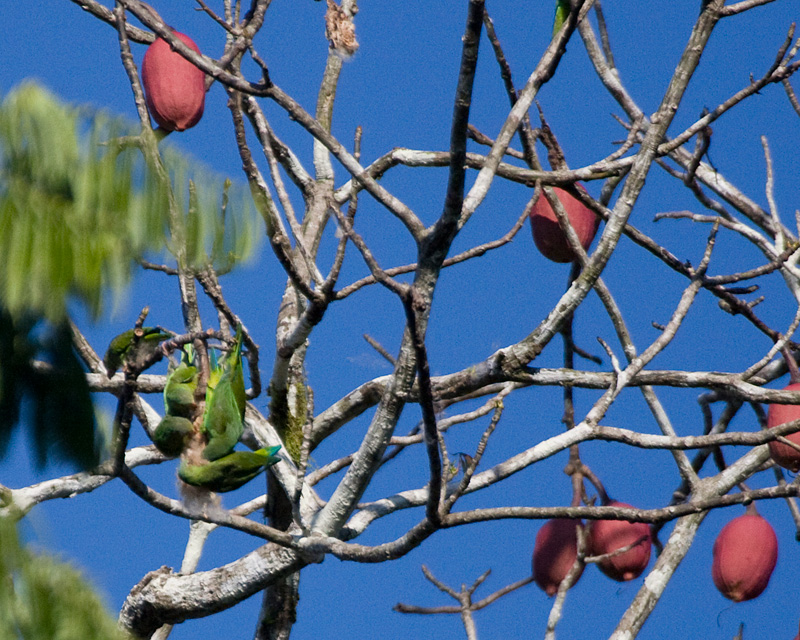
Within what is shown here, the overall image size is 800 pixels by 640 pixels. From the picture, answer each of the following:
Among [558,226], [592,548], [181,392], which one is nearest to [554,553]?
[592,548]

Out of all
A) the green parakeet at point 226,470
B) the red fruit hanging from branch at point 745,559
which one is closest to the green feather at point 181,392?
the green parakeet at point 226,470

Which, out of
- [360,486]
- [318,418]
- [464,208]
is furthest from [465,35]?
[318,418]

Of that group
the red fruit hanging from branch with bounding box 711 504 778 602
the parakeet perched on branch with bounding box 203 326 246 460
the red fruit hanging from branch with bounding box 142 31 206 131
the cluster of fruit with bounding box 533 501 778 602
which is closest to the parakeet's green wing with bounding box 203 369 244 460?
the parakeet perched on branch with bounding box 203 326 246 460

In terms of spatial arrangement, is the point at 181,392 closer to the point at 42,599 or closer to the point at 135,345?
the point at 135,345

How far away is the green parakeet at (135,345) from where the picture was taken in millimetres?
2035

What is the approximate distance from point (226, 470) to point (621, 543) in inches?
77.3

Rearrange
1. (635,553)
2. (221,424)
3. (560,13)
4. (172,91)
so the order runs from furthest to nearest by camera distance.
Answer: (635,553) → (172,91) → (560,13) → (221,424)

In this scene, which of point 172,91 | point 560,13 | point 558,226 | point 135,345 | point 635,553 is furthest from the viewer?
point 635,553

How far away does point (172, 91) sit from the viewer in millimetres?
3387

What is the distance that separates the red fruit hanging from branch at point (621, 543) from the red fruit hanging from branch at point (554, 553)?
0.09 meters

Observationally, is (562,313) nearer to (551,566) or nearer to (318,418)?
(318,418)

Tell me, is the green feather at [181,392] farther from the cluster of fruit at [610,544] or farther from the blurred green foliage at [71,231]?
the cluster of fruit at [610,544]

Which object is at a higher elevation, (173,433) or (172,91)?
(172,91)

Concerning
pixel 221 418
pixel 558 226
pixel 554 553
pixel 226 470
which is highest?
pixel 558 226
